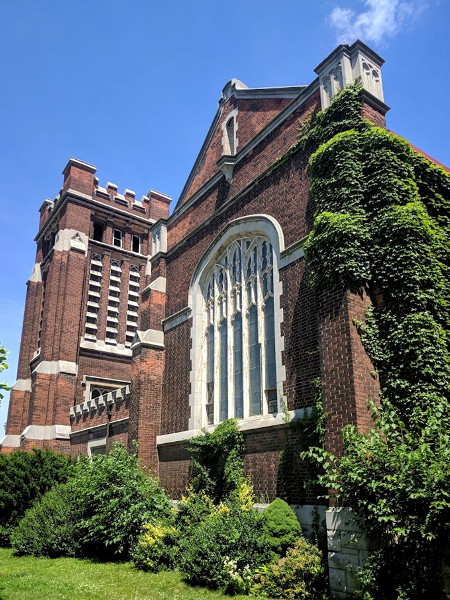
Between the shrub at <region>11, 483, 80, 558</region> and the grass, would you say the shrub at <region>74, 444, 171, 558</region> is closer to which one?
the shrub at <region>11, 483, 80, 558</region>

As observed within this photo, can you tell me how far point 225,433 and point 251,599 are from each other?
15.3ft

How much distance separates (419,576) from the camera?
6746mm

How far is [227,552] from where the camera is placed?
9.26m

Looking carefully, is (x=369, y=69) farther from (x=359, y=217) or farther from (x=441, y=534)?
(x=441, y=534)

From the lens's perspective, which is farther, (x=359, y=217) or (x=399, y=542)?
(x=359, y=217)

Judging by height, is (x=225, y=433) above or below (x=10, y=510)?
above

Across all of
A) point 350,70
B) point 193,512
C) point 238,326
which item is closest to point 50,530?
point 193,512

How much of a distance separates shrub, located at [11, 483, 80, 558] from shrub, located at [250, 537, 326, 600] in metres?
6.01

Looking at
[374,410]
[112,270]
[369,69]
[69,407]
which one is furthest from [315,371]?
[112,270]

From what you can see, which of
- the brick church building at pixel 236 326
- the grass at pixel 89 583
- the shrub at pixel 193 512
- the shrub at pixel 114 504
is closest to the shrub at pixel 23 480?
the brick church building at pixel 236 326

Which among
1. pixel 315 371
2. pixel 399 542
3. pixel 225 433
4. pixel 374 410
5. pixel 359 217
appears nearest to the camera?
pixel 399 542

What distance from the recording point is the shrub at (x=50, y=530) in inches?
501

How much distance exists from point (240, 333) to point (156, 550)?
5.55 metres

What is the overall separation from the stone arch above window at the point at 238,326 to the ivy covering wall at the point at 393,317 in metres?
2.68
